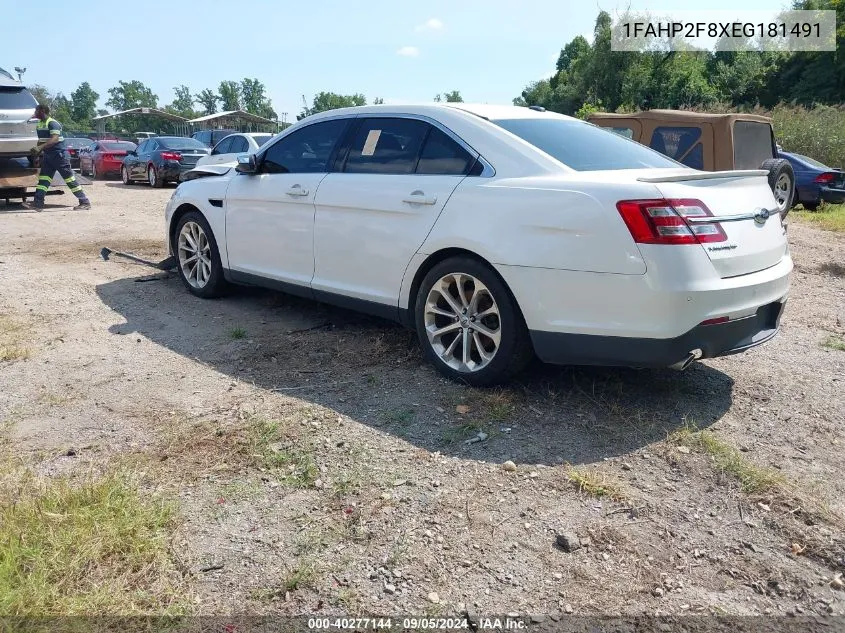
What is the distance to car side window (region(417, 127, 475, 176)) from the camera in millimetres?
4340

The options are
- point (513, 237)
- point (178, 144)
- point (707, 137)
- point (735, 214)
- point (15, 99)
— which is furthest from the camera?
point (178, 144)

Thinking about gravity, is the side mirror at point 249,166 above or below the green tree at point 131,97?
below

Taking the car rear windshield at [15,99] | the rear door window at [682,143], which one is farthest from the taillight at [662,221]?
the car rear windshield at [15,99]

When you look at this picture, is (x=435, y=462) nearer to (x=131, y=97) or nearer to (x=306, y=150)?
(x=306, y=150)

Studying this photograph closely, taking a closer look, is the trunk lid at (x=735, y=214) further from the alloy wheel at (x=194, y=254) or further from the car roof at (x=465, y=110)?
the alloy wheel at (x=194, y=254)

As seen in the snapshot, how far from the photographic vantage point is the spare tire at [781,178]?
11.5 meters

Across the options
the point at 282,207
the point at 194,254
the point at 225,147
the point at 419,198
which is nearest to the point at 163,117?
the point at 225,147

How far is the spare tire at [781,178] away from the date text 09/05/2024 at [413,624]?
1044cm

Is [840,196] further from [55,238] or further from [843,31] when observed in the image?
[843,31]

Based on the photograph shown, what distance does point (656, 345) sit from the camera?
3.56 m

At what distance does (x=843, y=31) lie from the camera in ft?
117

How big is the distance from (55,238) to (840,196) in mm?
14542

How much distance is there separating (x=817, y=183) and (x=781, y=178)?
3.07 m

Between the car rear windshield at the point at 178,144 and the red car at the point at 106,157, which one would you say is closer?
the car rear windshield at the point at 178,144
